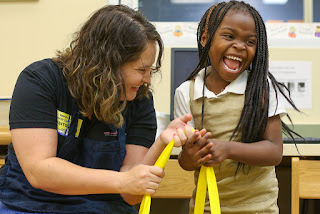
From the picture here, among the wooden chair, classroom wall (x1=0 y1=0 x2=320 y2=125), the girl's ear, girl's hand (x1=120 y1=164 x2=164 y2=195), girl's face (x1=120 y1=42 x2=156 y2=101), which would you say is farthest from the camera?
classroom wall (x1=0 y1=0 x2=320 y2=125)

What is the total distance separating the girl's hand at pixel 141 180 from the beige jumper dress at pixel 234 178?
10.4 inches

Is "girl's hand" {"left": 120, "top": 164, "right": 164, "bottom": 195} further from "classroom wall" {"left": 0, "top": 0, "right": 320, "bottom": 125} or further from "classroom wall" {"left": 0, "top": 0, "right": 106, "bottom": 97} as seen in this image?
"classroom wall" {"left": 0, "top": 0, "right": 106, "bottom": 97}

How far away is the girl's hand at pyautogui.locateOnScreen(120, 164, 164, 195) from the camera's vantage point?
902 mm

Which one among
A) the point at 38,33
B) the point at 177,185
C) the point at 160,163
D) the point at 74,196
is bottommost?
the point at 177,185

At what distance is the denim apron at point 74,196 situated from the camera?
39.0 inches

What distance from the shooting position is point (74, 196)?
1.02 meters

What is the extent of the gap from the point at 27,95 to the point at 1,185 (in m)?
0.25

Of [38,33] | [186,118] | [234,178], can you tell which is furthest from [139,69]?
[38,33]

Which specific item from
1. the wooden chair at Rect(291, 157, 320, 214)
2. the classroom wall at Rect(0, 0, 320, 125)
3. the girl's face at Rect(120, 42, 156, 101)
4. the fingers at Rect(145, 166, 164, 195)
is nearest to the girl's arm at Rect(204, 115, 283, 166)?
the fingers at Rect(145, 166, 164, 195)

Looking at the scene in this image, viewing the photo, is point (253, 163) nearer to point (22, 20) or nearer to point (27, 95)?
point (27, 95)

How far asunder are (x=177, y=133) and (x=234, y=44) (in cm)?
29

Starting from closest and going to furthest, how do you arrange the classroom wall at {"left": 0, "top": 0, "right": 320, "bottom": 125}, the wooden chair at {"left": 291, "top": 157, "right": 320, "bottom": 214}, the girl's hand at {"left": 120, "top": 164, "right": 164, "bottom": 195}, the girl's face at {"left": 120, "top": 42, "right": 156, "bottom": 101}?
1. the girl's hand at {"left": 120, "top": 164, "right": 164, "bottom": 195}
2. the girl's face at {"left": 120, "top": 42, "right": 156, "bottom": 101}
3. the wooden chair at {"left": 291, "top": 157, "right": 320, "bottom": 214}
4. the classroom wall at {"left": 0, "top": 0, "right": 320, "bottom": 125}

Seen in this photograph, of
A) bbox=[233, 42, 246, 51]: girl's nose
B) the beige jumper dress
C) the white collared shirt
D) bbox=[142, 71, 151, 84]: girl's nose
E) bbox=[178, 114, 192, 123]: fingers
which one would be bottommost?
the beige jumper dress

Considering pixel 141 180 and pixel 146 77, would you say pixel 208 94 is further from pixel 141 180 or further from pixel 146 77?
pixel 141 180
